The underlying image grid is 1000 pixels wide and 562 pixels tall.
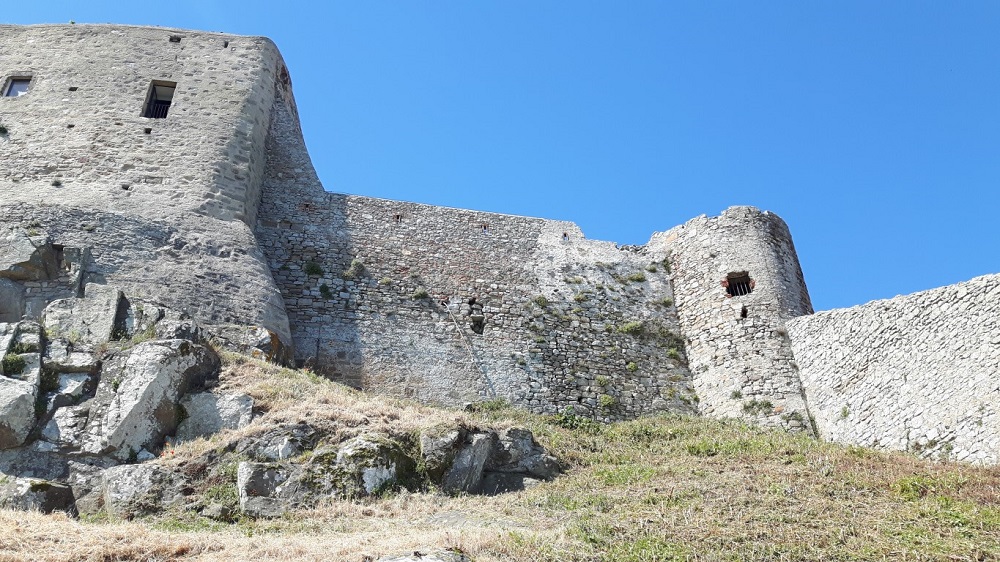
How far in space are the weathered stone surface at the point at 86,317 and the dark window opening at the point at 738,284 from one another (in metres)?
12.0

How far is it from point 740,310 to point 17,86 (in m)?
16.3

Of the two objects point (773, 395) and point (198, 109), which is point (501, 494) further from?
point (198, 109)

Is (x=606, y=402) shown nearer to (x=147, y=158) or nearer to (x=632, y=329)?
(x=632, y=329)

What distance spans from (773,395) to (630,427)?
10.1 feet

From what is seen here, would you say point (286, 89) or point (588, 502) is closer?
point (588, 502)

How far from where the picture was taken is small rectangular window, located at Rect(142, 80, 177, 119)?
18609 millimetres

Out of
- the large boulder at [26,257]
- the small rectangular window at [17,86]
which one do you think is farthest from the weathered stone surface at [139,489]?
the small rectangular window at [17,86]

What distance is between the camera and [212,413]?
38.6 ft

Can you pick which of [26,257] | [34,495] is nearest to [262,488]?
[34,495]

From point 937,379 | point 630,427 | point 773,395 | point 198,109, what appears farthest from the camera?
point 198,109

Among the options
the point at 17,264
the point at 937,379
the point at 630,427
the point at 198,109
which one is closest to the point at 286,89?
the point at 198,109

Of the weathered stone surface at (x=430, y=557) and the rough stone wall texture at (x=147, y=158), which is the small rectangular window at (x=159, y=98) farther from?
the weathered stone surface at (x=430, y=557)

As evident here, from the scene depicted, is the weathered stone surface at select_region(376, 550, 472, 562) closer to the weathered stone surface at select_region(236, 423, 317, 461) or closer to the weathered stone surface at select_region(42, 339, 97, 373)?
the weathered stone surface at select_region(236, 423, 317, 461)

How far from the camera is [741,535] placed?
8.02m
